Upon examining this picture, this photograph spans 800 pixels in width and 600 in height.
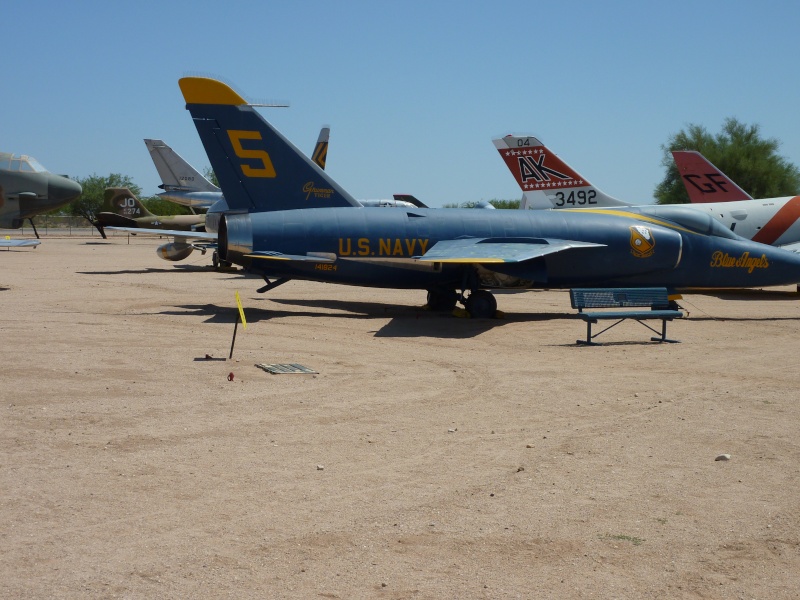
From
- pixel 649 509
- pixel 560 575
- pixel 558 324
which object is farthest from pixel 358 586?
pixel 558 324

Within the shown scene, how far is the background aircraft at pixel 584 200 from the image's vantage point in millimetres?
25797

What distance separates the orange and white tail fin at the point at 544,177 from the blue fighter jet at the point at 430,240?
6.46 m

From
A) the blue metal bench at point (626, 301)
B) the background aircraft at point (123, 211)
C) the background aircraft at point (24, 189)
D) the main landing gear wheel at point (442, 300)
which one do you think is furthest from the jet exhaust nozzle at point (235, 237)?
the background aircraft at point (123, 211)

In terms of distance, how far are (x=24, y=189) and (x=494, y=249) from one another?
17.4 metres

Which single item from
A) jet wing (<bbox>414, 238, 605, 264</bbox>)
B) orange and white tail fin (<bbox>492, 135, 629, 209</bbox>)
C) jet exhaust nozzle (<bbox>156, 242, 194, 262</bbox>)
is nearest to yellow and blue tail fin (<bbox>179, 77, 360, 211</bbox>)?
jet wing (<bbox>414, 238, 605, 264</bbox>)

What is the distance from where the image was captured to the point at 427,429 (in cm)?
864

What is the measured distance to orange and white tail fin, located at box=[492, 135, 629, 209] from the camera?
26547 millimetres

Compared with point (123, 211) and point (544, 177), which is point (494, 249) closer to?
point (544, 177)

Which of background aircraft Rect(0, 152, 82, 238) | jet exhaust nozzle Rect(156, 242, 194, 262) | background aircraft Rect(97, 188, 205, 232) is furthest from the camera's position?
background aircraft Rect(97, 188, 205, 232)

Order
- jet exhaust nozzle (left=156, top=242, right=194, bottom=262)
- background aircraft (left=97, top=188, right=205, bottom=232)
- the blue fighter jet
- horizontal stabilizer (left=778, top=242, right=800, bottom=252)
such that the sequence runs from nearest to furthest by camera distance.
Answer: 1. the blue fighter jet
2. horizontal stabilizer (left=778, top=242, right=800, bottom=252)
3. jet exhaust nozzle (left=156, top=242, right=194, bottom=262)
4. background aircraft (left=97, top=188, right=205, bottom=232)

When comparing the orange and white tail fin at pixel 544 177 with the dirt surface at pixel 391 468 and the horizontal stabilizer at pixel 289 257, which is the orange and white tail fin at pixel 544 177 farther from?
the dirt surface at pixel 391 468

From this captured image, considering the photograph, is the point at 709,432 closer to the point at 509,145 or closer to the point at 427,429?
the point at 427,429

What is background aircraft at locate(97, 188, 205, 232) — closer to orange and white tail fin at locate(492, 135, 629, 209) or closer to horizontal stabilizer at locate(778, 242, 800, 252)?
orange and white tail fin at locate(492, 135, 629, 209)

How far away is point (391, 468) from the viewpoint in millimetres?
7250
